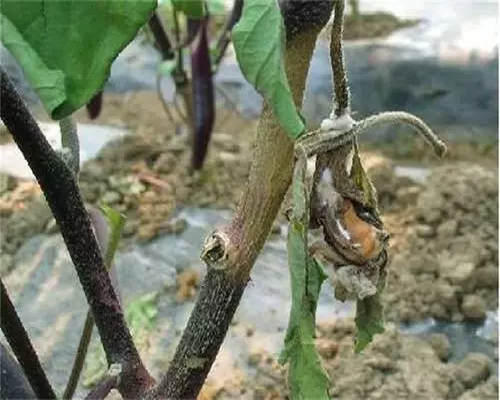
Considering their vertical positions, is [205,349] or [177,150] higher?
[205,349]

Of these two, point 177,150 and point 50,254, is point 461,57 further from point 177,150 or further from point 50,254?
point 50,254

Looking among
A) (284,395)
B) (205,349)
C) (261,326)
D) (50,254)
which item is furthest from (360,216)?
(50,254)

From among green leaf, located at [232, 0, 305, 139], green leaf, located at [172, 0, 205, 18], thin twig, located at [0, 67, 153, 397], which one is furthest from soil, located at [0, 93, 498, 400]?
green leaf, located at [232, 0, 305, 139]

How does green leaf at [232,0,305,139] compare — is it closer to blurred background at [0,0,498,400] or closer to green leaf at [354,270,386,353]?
green leaf at [354,270,386,353]

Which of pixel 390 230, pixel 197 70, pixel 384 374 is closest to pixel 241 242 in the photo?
pixel 384 374

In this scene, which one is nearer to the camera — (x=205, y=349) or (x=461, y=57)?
(x=205, y=349)

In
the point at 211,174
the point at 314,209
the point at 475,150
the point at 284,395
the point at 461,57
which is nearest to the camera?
the point at 314,209

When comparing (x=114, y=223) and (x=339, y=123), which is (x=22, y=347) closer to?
(x=114, y=223)
